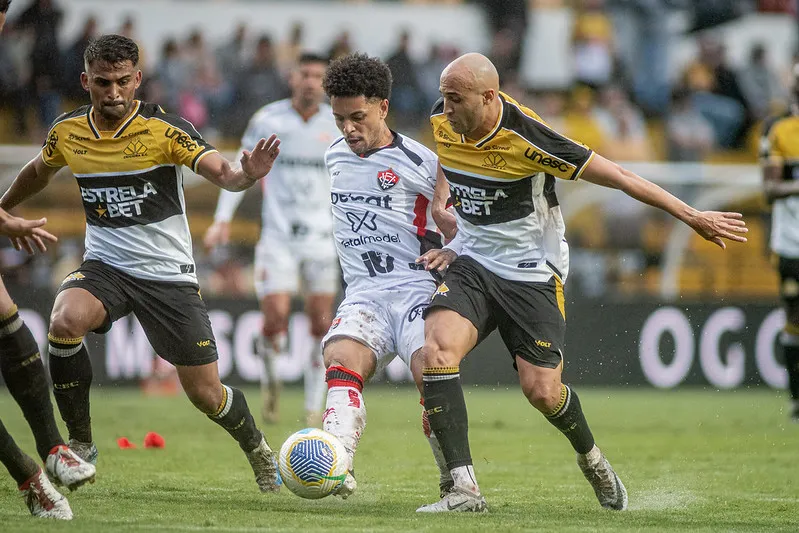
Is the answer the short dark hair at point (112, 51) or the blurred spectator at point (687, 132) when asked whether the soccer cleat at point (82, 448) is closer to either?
the short dark hair at point (112, 51)

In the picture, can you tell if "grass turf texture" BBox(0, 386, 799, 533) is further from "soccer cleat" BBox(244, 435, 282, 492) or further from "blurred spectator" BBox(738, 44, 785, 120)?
"blurred spectator" BBox(738, 44, 785, 120)

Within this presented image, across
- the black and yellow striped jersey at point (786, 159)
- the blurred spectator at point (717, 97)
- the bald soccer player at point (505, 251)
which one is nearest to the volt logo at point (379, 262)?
the bald soccer player at point (505, 251)

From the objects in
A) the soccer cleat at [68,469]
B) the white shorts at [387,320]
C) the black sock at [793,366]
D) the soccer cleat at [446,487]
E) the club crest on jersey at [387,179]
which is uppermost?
the club crest on jersey at [387,179]

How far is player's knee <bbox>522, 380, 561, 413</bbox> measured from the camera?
5965mm

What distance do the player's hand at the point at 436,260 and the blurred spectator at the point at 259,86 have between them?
9861 millimetres

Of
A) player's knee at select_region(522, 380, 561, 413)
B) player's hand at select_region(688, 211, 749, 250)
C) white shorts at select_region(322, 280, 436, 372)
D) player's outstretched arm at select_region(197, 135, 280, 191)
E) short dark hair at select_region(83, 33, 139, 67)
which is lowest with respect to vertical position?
player's knee at select_region(522, 380, 561, 413)

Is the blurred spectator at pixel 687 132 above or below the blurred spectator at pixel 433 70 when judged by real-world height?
below

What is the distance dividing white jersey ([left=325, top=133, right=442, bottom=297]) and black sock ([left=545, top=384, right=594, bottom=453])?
101 cm

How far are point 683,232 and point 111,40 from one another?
10.7 m

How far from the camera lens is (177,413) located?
1123 centimetres

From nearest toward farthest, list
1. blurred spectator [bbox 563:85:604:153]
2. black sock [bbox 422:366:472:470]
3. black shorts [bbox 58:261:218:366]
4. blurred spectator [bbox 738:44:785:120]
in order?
black sock [bbox 422:366:472:470], black shorts [bbox 58:261:218:366], blurred spectator [bbox 563:85:604:153], blurred spectator [bbox 738:44:785:120]

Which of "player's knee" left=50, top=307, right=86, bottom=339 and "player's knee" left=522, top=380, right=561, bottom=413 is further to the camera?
"player's knee" left=50, top=307, right=86, bottom=339

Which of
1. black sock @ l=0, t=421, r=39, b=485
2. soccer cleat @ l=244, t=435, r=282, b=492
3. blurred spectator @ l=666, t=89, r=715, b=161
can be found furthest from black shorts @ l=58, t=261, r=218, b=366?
blurred spectator @ l=666, t=89, r=715, b=161

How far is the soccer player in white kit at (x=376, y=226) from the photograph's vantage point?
616 cm
